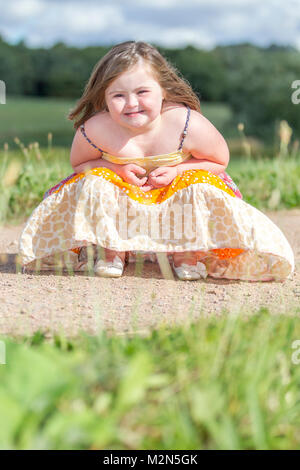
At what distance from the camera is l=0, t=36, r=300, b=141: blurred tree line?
23.6 m

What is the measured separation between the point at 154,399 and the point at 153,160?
1.73 meters

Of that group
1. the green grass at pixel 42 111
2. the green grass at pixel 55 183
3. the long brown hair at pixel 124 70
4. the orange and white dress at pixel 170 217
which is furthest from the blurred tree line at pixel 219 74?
the orange and white dress at pixel 170 217

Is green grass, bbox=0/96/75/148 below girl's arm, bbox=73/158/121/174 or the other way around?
the other way around

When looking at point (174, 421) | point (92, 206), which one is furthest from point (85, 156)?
point (174, 421)

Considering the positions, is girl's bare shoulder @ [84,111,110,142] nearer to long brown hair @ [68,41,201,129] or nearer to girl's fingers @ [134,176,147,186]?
long brown hair @ [68,41,201,129]

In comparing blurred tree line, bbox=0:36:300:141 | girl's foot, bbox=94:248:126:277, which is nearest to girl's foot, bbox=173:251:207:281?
girl's foot, bbox=94:248:126:277

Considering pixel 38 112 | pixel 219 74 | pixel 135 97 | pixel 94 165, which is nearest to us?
pixel 135 97

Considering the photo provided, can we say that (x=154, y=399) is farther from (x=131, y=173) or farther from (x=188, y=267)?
(x=131, y=173)

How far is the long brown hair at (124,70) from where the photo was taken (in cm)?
292

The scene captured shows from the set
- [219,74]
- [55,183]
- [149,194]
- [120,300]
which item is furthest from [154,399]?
[219,74]

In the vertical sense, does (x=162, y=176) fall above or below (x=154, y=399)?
above

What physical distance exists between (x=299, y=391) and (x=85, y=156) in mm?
1891

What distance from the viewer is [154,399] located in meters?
1.49

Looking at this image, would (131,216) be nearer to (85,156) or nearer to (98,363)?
(85,156)
